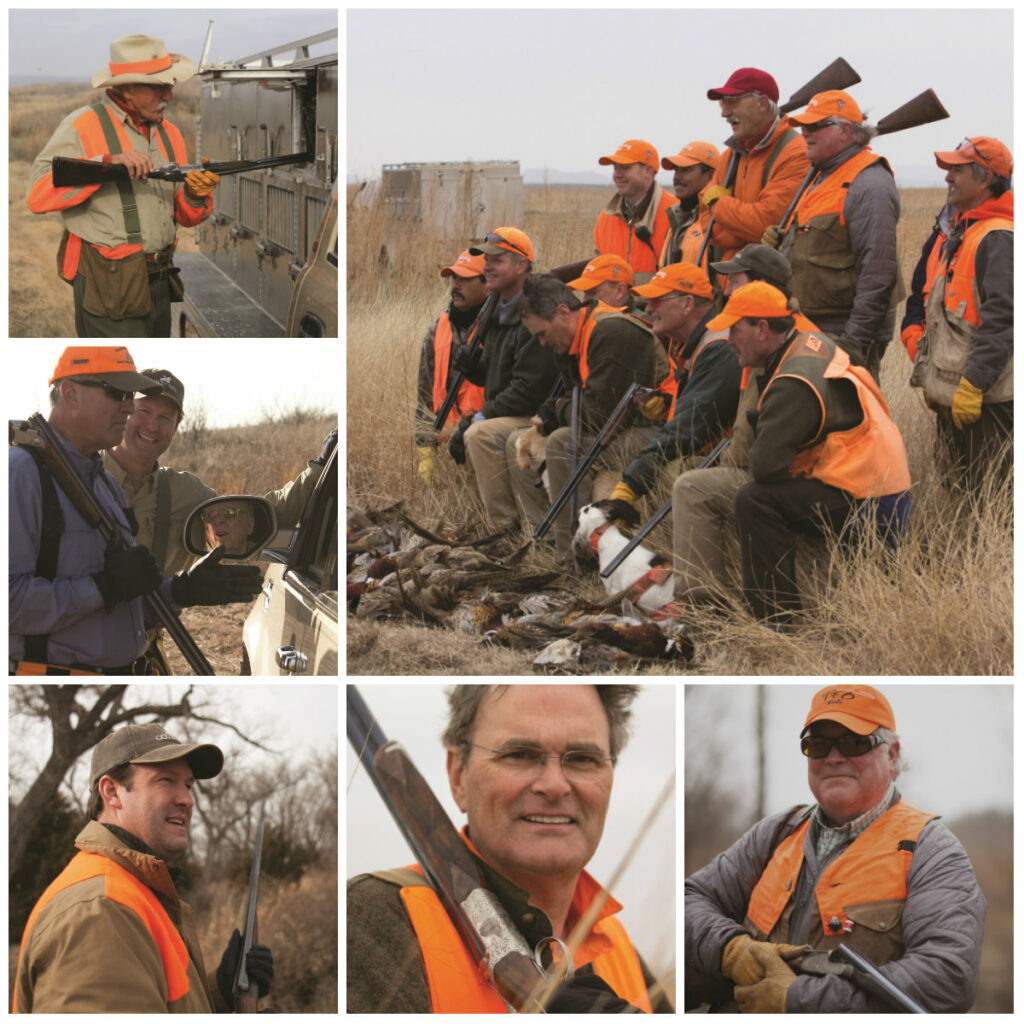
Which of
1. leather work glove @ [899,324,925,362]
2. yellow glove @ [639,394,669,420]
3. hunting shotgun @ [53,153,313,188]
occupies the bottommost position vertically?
yellow glove @ [639,394,669,420]

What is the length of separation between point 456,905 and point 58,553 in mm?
1704

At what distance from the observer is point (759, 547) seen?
466cm

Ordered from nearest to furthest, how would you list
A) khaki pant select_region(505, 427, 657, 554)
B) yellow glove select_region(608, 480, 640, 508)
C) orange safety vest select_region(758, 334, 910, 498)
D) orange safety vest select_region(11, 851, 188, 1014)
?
orange safety vest select_region(11, 851, 188, 1014)
orange safety vest select_region(758, 334, 910, 498)
yellow glove select_region(608, 480, 640, 508)
khaki pant select_region(505, 427, 657, 554)

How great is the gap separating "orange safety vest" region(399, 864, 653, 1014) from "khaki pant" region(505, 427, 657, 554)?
1868mm

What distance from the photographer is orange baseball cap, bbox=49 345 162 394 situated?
4402 millimetres

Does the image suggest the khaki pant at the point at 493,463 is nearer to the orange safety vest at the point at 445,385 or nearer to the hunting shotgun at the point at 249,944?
the orange safety vest at the point at 445,385

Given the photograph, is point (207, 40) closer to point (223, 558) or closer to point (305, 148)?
point (305, 148)

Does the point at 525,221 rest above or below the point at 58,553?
above

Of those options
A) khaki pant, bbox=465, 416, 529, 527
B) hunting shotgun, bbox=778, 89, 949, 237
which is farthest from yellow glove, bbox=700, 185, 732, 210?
khaki pant, bbox=465, 416, 529, 527

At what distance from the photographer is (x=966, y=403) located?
5047 mm

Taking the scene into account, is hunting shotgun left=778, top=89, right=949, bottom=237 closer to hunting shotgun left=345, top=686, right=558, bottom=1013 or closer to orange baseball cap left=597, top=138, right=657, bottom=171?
orange baseball cap left=597, top=138, right=657, bottom=171

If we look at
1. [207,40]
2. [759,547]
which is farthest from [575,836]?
[207,40]

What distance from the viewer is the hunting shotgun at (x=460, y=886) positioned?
13.8ft

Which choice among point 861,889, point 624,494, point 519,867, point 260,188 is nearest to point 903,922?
point 861,889
